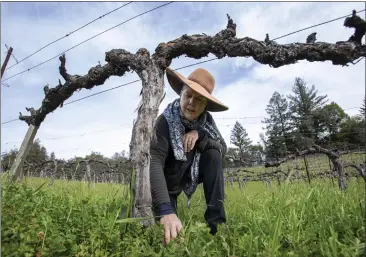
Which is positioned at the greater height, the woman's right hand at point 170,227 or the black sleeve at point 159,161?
the black sleeve at point 159,161

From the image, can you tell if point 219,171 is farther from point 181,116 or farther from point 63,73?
point 63,73

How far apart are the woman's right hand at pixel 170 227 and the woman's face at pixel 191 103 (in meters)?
1.15

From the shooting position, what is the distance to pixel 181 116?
3.07 m

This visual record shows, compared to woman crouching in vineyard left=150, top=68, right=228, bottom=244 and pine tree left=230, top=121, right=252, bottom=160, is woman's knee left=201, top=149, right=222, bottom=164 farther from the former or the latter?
pine tree left=230, top=121, right=252, bottom=160

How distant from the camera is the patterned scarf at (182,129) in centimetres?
288

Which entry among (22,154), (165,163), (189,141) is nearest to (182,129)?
(189,141)

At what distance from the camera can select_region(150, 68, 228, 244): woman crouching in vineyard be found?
9.20 feet

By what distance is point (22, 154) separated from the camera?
5.00m

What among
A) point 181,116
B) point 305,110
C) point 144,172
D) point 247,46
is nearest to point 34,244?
point 144,172

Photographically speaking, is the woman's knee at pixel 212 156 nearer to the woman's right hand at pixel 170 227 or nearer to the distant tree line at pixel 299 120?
the woman's right hand at pixel 170 227

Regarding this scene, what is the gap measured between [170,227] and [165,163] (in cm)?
100

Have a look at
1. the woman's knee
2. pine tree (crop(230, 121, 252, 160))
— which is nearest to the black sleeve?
the woman's knee

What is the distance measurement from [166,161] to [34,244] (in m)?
1.61

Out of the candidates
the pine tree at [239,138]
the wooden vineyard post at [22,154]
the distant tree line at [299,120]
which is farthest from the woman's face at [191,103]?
the pine tree at [239,138]
